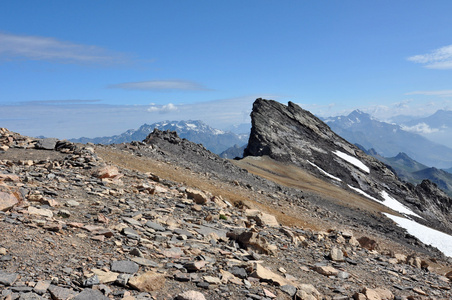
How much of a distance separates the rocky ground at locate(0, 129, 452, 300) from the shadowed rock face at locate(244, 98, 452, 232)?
54.8 meters

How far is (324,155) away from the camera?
80.2 m

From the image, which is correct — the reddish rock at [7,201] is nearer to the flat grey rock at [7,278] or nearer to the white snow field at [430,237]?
the flat grey rock at [7,278]

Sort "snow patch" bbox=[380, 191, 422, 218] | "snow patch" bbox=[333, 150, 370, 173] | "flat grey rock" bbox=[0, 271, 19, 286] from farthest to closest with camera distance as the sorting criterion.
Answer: "snow patch" bbox=[333, 150, 370, 173], "snow patch" bbox=[380, 191, 422, 218], "flat grey rock" bbox=[0, 271, 19, 286]

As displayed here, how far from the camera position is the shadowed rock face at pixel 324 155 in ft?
239

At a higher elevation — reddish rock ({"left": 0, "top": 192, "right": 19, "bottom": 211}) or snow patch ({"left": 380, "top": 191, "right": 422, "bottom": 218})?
reddish rock ({"left": 0, "top": 192, "right": 19, "bottom": 211})

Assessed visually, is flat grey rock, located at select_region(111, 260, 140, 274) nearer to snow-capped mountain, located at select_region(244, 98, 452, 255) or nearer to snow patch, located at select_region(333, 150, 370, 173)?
snow-capped mountain, located at select_region(244, 98, 452, 255)

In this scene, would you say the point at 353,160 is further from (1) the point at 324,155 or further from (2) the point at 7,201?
(2) the point at 7,201

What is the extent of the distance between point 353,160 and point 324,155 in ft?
35.5

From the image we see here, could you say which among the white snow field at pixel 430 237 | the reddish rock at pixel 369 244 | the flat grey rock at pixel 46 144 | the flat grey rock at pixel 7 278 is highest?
the flat grey rock at pixel 46 144

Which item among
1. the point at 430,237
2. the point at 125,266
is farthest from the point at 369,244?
the point at 430,237

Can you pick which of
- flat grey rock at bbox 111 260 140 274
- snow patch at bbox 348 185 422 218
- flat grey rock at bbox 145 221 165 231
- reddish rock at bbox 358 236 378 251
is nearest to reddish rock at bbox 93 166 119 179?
flat grey rock at bbox 145 221 165 231

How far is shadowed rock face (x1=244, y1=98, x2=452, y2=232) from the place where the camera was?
2864 inches

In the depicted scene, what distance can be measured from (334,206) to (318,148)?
43031 mm

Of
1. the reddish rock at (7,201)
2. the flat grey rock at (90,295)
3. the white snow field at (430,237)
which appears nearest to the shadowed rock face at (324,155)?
the white snow field at (430,237)
